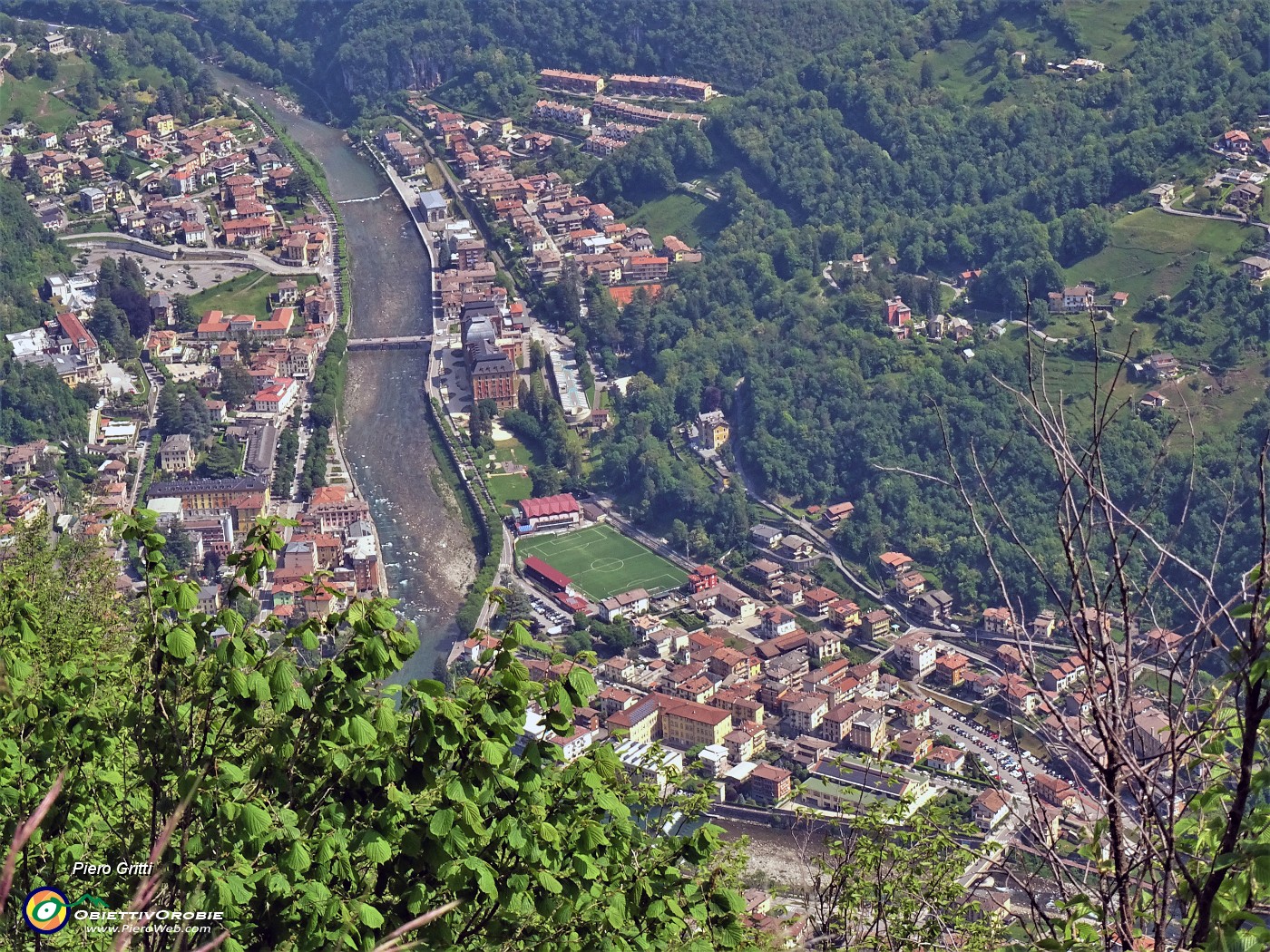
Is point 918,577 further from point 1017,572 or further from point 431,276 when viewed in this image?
point 431,276

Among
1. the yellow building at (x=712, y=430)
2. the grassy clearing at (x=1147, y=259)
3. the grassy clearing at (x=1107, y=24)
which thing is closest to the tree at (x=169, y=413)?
the yellow building at (x=712, y=430)

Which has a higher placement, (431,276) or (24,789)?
(24,789)

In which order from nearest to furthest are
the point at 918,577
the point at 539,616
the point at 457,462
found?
the point at 539,616 → the point at 918,577 → the point at 457,462

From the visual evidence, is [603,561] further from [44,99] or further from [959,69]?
[44,99]

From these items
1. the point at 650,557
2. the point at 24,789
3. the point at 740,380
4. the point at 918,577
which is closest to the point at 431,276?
the point at 740,380

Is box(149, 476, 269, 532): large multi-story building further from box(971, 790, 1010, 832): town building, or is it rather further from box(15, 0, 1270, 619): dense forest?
box(971, 790, 1010, 832): town building

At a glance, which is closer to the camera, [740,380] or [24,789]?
[24,789]

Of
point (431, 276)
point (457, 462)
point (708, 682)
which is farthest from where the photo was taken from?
point (431, 276)
